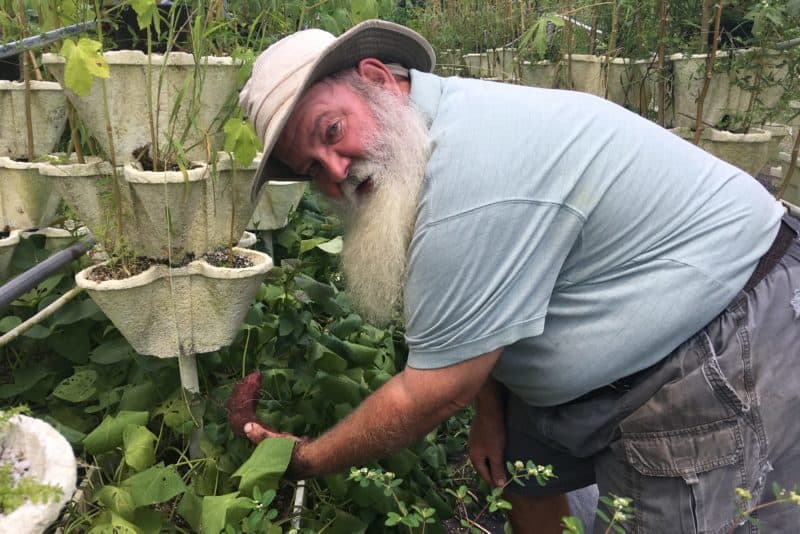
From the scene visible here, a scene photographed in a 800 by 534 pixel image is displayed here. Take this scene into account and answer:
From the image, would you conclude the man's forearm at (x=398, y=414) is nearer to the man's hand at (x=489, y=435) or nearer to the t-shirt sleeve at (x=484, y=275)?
the t-shirt sleeve at (x=484, y=275)

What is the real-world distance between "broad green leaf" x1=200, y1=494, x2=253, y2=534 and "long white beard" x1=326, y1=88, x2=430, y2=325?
1.65ft

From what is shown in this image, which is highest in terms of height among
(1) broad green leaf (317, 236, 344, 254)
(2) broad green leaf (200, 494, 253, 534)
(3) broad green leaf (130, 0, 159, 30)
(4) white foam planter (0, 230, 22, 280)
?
(3) broad green leaf (130, 0, 159, 30)

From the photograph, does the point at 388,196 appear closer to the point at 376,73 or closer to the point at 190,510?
the point at 376,73

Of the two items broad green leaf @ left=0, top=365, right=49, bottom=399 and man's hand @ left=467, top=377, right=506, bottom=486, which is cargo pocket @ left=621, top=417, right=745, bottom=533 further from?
broad green leaf @ left=0, top=365, right=49, bottom=399

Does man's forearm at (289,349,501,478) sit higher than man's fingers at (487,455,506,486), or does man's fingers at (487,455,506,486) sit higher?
man's forearm at (289,349,501,478)

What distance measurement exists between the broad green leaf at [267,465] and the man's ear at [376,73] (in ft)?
2.57

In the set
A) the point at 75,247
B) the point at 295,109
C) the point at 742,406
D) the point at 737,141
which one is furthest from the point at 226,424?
the point at 737,141

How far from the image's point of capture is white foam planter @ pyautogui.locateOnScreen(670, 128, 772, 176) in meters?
2.90

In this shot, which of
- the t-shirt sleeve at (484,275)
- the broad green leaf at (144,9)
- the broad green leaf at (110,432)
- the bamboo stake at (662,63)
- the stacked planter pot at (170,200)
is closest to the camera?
the t-shirt sleeve at (484,275)

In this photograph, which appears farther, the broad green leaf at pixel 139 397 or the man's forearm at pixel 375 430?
the broad green leaf at pixel 139 397

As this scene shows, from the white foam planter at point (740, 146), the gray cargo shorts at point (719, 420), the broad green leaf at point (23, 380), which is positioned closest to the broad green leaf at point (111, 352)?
the broad green leaf at point (23, 380)

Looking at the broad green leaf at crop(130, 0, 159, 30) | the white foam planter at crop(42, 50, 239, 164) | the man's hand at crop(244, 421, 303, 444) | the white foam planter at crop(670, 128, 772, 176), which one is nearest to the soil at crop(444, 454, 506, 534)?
the man's hand at crop(244, 421, 303, 444)

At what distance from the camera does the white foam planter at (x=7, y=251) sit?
1892 millimetres

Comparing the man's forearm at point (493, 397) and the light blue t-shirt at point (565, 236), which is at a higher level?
the light blue t-shirt at point (565, 236)
